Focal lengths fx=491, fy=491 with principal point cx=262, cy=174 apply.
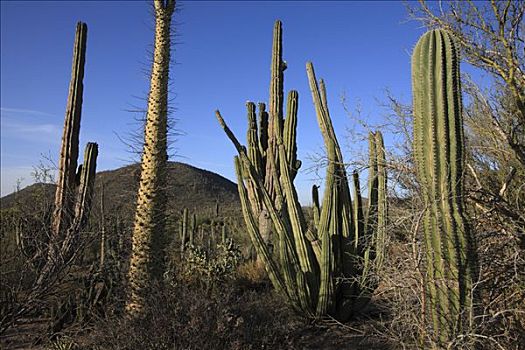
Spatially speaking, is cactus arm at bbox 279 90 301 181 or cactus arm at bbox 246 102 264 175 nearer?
cactus arm at bbox 279 90 301 181

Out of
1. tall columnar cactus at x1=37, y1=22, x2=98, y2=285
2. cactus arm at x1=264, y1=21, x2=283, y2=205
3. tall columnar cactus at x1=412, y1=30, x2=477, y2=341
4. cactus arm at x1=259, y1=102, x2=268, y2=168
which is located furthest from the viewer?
cactus arm at x1=259, y1=102, x2=268, y2=168

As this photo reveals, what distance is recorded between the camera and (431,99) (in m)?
4.24

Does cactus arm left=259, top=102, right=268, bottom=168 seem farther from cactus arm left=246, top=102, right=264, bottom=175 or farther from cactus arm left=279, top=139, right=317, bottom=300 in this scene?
cactus arm left=279, top=139, right=317, bottom=300

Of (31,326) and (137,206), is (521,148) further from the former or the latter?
(31,326)

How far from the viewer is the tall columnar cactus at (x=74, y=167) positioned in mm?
8859

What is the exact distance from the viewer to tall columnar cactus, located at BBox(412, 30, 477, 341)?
3.93 meters

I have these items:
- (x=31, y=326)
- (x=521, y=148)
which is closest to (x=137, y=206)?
(x=31, y=326)

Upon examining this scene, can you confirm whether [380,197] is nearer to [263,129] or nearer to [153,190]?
[153,190]

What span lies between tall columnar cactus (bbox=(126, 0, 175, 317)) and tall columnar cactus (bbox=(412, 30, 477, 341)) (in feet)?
11.6

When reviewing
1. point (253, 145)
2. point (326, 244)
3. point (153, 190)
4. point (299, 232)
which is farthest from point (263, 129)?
point (326, 244)

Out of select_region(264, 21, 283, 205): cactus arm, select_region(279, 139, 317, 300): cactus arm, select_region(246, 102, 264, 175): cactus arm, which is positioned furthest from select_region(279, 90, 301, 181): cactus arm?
select_region(279, 139, 317, 300): cactus arm

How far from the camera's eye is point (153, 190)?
6.44 meters

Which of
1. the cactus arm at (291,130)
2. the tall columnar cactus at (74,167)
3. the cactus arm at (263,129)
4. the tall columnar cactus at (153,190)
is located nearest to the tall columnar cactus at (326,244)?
the tall columnar cactus at (153,190)

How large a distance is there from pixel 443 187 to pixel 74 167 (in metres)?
7.78
